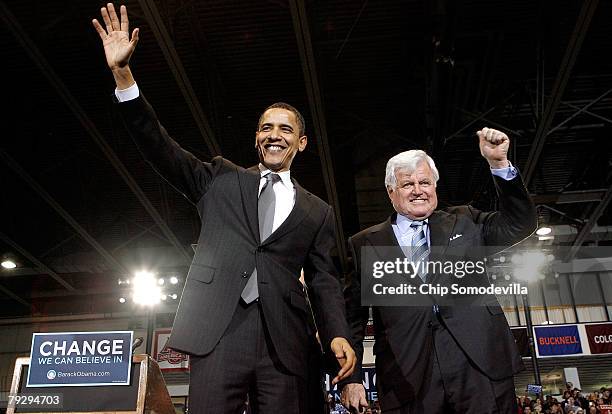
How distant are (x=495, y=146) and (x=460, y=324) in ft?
2.11

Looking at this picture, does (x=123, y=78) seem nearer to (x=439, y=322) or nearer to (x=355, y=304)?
(x=355, y=304)

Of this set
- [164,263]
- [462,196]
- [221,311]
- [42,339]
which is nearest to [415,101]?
[462,196]

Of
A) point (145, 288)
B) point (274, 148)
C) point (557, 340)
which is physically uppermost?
point (145, 288)

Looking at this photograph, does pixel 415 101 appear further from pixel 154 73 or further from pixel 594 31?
pixel 154 73

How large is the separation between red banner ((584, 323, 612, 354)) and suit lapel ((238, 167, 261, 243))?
A: 16.3m

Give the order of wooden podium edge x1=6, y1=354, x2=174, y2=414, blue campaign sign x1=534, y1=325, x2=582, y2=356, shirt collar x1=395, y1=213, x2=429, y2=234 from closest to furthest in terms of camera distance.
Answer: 1. shirt collar x1=395, y1=213, x2=429, y2=234
2. wooden podium edge x1=6, y1=354, x2=174, y2=414
3. blue campaign sign x1=534, y1=325, x2=582, y2=356

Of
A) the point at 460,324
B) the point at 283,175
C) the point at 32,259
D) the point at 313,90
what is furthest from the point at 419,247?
the point at 32,259

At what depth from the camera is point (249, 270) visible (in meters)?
1.82

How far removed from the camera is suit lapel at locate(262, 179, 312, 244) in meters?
1.92

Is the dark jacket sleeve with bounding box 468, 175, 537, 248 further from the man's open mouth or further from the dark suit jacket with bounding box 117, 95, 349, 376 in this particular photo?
the man's open mouth

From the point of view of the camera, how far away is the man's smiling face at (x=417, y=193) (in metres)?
2.22

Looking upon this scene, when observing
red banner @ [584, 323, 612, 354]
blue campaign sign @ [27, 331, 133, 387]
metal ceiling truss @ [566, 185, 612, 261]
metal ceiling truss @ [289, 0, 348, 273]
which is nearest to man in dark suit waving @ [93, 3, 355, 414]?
blue campaign sign @ [27, 331, 133, 387]

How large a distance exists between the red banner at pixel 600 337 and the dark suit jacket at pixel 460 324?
51.6 ft

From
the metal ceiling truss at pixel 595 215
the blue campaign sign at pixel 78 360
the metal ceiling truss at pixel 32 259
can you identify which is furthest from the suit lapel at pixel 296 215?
the metal ceiling truss at pixel 32 259
